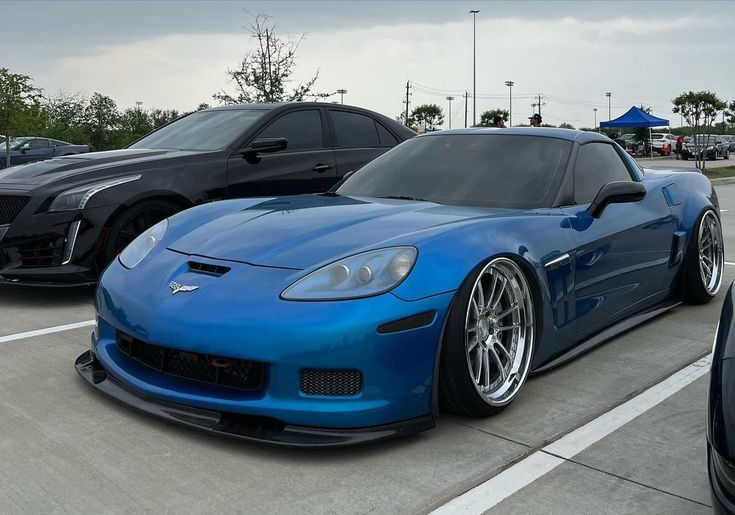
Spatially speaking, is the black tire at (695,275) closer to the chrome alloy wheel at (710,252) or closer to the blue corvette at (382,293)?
the chrome alloy wheel at (710,252)

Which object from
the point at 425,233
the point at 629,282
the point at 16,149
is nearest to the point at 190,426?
the point at 425,233

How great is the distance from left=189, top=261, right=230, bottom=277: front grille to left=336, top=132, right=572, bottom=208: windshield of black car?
126 centimetres

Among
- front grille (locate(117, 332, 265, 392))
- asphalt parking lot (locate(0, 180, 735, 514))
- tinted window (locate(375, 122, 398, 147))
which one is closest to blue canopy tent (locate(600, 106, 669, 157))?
tinted window (locate(375, 122, 398, 147))

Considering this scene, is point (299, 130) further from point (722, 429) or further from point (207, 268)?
point (722, 429)

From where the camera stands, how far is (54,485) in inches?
103

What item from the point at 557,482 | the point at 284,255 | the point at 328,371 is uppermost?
the point at 284,255

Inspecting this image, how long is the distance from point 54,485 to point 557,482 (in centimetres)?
166

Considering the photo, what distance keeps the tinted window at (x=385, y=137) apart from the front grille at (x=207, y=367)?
14.8 ft

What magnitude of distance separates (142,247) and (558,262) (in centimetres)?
191

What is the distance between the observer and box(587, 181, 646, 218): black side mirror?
13.1 ft

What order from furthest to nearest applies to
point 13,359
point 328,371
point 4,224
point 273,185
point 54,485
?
point 273,185, point 4,224, point 13,359, point 328,371, point 54,485

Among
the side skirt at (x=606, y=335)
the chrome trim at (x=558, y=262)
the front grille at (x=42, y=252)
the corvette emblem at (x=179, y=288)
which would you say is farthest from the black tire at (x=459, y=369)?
the front grille at (x=42, y=252)

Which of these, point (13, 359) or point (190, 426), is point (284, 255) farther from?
point (13, 359)

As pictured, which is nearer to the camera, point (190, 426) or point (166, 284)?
point (190, 426)
